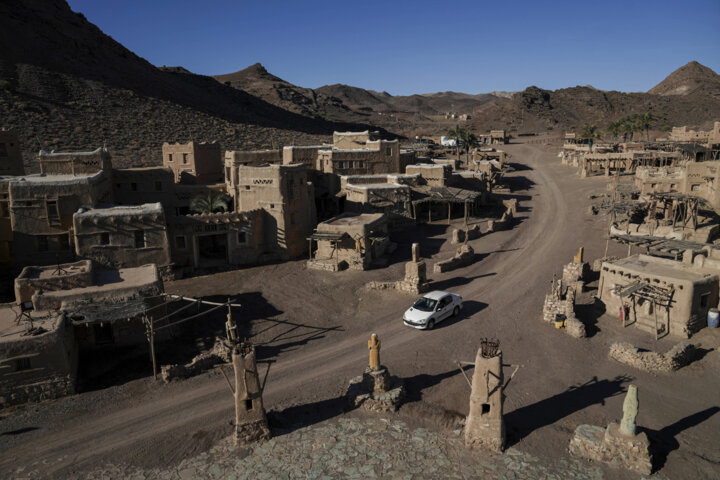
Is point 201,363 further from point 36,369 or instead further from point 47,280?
point 47,280

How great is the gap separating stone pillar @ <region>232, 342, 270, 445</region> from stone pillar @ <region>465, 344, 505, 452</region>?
6118 mm

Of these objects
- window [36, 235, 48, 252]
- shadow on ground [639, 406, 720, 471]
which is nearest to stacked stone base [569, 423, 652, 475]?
shadow on ground [639, 406, 720, 471]

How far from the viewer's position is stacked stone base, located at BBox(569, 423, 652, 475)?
13000mm

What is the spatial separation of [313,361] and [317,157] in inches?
994

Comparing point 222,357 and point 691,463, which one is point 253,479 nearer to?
point 222,357

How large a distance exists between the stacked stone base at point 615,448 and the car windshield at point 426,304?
859cm

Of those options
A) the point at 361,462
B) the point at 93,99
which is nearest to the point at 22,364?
the point at 361,462

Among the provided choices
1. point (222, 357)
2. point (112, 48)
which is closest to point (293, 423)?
point (222, 357)

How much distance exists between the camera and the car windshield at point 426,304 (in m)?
21.5

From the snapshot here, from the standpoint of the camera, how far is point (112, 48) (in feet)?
249

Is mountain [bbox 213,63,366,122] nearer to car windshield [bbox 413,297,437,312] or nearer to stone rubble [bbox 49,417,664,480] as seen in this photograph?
car windshield [bbox 413,297,437,312]

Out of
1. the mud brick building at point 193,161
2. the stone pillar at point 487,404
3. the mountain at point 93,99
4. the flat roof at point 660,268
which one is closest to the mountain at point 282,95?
the mountain at point 93,99

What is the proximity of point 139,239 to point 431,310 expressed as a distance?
51.0ft

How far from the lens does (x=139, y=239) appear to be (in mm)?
25219
